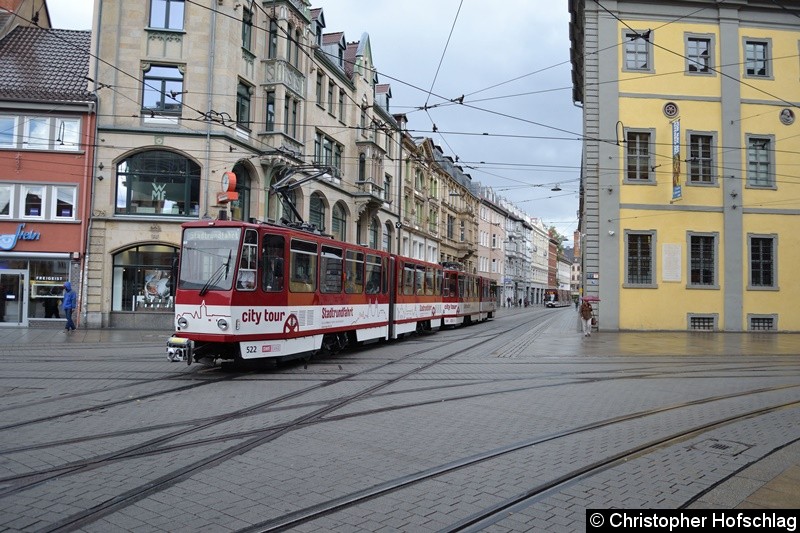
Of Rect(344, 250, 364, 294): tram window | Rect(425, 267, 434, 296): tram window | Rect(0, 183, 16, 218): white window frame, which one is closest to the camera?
Rect(344, 250, 364, 294): tram window

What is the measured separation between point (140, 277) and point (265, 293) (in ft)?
49.0

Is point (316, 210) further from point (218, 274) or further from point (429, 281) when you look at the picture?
point (218, 274)

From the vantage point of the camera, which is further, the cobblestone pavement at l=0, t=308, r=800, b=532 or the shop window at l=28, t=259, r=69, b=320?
the shop window at l=28, t=259, r=69, b=320

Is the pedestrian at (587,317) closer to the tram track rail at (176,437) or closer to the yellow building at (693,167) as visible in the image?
the yellow building at (693,167)

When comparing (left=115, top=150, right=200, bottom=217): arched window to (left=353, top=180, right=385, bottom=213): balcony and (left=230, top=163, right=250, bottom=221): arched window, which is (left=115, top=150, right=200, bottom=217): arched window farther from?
(left=353, top=180, right=385, bottom=213): balcony

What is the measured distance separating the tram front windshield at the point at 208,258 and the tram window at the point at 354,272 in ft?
15.7

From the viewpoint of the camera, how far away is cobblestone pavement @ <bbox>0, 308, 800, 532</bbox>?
476 cm

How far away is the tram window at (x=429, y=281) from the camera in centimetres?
2469

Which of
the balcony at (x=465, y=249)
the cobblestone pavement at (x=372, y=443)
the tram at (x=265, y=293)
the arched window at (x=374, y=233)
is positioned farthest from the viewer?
the balcony at (x=465, y=249)

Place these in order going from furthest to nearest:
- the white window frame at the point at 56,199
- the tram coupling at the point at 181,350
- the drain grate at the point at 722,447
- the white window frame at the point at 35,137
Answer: the white window frame at the point at 56,199 → the white window frame at the point at 35,137 → the tram coupling at the point at 181,350 → the drain grate at the point at 722,447

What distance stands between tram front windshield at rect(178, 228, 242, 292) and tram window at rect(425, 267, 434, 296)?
44.3ft

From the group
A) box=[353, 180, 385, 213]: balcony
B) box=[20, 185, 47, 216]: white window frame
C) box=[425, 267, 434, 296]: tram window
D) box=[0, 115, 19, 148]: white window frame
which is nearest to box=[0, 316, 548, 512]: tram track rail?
box=[425, 267, 434, 296]: tram window

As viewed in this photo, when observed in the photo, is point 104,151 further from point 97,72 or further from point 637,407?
point 637,407

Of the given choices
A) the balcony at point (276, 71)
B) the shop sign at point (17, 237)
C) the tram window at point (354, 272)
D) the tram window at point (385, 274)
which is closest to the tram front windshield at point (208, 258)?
the tram window at point (354, 272)
